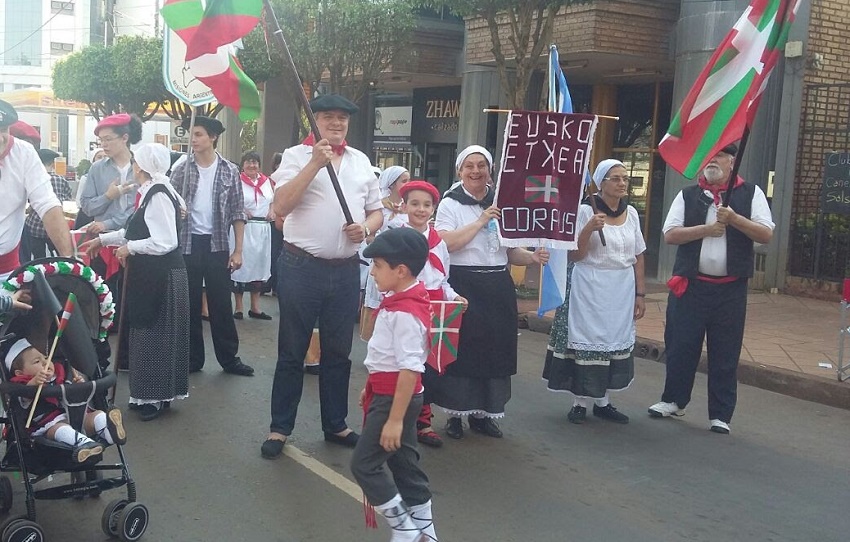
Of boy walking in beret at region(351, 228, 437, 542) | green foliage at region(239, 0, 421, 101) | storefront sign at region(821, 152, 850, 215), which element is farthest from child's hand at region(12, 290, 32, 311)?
green foliage at region(239, 0, 421, 101)

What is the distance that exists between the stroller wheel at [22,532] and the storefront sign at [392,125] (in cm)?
2039

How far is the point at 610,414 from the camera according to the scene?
6688 mm

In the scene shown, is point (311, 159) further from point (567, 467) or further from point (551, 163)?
point (567, 467)

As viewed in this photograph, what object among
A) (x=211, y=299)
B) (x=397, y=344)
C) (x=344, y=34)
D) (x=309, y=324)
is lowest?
(x=211, y=299)

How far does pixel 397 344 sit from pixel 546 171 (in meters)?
2.69

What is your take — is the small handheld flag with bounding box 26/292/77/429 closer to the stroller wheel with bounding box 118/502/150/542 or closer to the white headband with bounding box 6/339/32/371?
the white headband with bounding box 6/339/32/371

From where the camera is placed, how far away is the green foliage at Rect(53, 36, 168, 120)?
26.4 meters

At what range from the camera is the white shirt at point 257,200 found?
1079 centimetres

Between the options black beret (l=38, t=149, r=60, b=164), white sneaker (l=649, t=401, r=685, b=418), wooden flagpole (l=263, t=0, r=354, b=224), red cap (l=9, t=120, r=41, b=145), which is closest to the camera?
wooden flagpole (l=263, t=0, r=354, b=224)

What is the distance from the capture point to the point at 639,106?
59.8 ft

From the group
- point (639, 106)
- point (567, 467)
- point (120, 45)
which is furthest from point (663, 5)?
point (120, 45)

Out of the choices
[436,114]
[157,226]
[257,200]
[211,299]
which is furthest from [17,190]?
[436,114]

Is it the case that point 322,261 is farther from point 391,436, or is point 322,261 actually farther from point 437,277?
point 391,436

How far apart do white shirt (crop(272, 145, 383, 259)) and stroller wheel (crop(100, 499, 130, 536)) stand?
72.9 inches
